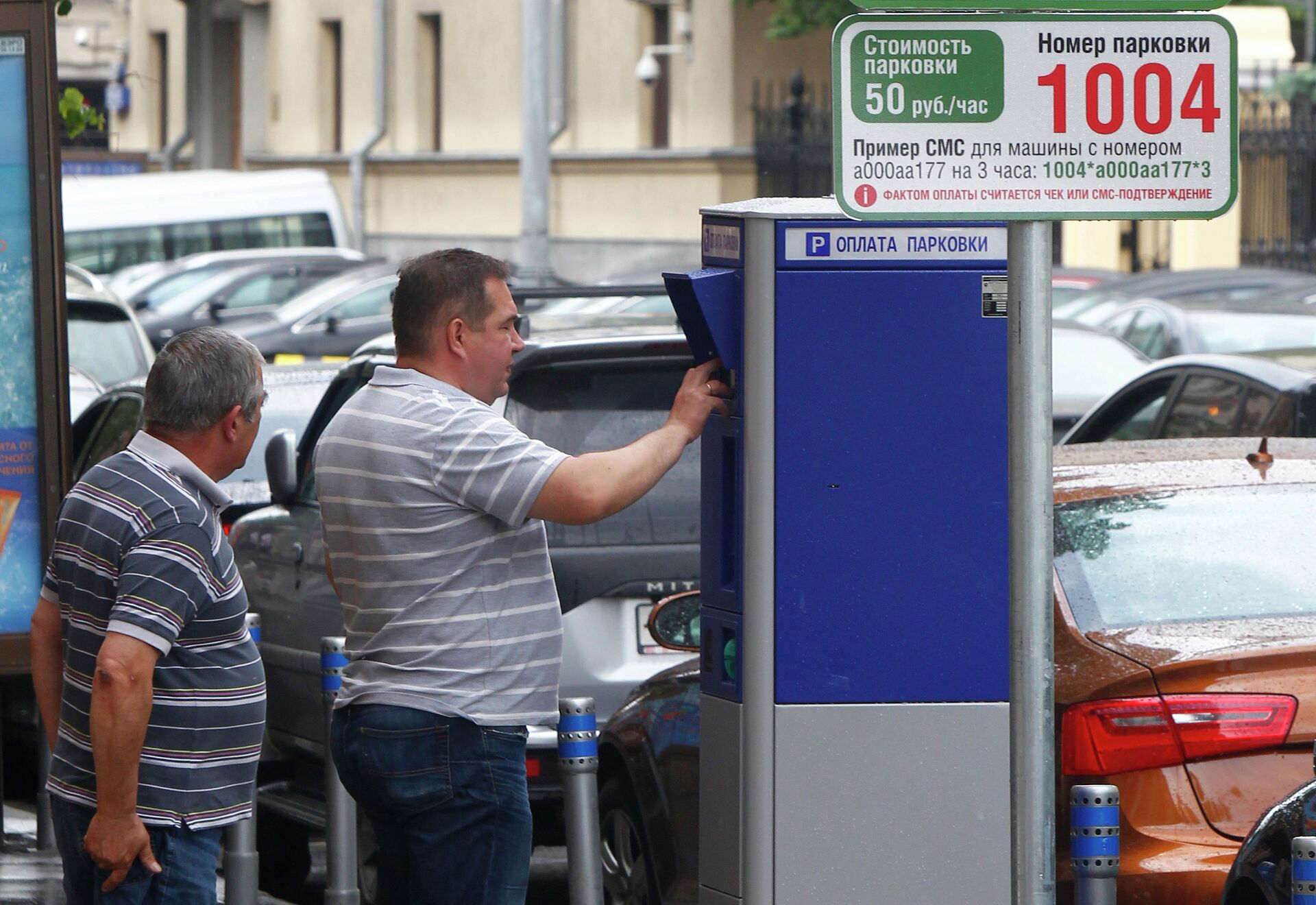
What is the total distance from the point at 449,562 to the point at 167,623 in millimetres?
502

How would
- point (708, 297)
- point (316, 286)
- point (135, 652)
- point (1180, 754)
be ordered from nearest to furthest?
1. point (135, 652)
2. point (708, 297)
3. point (1180, 754)
4. point (316, 286)

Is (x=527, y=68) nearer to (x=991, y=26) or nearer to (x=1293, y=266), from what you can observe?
(x=1293, y=266)

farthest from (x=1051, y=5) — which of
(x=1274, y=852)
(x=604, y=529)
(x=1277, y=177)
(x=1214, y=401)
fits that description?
(x=1277, y=177)

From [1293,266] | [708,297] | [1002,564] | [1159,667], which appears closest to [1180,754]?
[1159,667]

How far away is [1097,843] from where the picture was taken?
400 centimetres

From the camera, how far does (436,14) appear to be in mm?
38500

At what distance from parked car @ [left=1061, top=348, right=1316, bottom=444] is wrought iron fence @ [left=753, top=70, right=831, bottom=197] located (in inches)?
820

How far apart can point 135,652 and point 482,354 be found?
838mm

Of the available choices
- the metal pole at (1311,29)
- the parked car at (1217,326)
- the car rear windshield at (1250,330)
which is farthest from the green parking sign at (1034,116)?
the metal pole at (1311,29)

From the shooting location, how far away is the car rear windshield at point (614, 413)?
237 inches

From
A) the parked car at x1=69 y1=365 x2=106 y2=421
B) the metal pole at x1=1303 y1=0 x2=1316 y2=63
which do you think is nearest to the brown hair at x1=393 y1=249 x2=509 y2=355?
the parked car at x1=69 y1=365 x2=106 y2=421

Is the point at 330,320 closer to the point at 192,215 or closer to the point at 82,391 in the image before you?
the point at 192,215

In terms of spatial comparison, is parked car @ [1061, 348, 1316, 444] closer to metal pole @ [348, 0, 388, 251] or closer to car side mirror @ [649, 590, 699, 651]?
car side mirror @ [649, 590, 699, 651]

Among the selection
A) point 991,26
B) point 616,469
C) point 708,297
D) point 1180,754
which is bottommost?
point 1180,754
